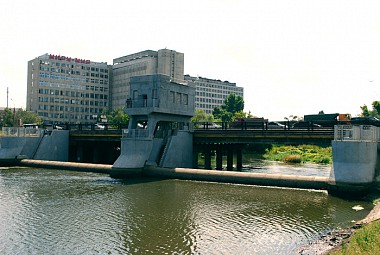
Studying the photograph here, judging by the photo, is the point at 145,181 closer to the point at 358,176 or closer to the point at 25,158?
the point at 358,176

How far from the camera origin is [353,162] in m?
31.0

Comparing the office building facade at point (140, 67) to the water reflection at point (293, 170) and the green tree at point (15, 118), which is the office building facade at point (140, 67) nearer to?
the green tree at point (15, 118)

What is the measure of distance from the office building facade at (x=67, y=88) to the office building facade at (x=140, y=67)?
7.77m

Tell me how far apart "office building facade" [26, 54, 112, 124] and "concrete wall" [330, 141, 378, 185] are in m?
153

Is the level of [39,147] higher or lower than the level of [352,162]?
lower

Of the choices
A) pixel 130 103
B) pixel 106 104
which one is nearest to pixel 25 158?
pixel 130 103

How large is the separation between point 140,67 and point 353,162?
490ft

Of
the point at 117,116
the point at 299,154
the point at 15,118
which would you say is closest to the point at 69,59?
the point at 15,118

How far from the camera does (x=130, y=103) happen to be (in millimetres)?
48562

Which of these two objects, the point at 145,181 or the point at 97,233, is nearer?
the point at 97,233

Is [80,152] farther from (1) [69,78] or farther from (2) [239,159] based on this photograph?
(1) [69,78]

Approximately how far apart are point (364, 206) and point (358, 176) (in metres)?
3.63

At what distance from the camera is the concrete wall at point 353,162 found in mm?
30516

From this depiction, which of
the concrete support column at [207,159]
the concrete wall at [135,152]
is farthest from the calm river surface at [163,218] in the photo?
the concrete support column at [207,159]
